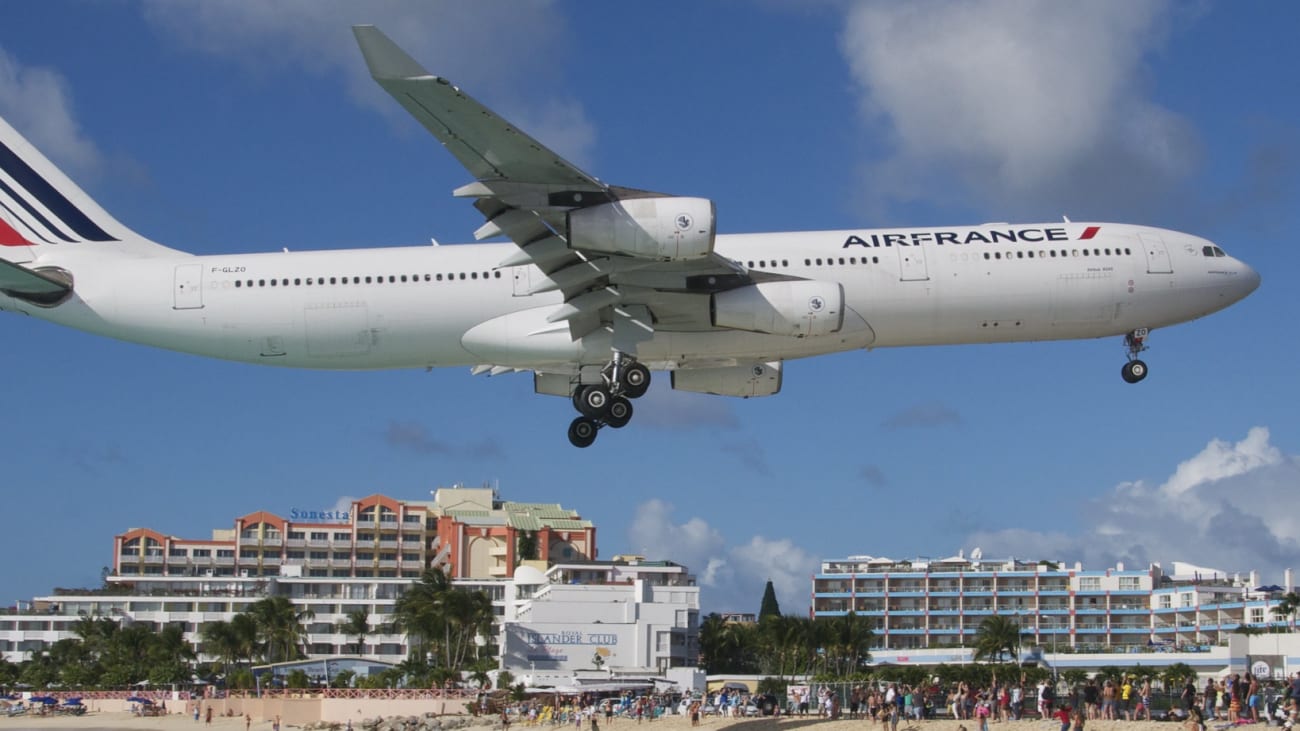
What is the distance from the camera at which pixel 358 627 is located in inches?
5438

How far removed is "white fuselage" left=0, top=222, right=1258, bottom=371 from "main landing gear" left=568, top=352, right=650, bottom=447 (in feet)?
2.80

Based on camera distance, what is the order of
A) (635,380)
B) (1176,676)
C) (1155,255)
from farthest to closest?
(1176,676) < (1155,255) < (635,380)

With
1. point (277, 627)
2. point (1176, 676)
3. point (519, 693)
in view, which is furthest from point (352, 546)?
point (1176, 676)

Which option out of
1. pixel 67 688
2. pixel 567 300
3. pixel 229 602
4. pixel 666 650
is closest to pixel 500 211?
pixel 567 300

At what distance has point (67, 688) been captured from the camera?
126 meters

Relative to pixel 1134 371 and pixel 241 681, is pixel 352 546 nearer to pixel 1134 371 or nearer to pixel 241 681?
pixel 241 681

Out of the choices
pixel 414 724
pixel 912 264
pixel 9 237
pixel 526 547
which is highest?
pixel 9 237

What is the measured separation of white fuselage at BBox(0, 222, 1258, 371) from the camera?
44.4 metres

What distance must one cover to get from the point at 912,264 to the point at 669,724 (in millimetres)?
33422

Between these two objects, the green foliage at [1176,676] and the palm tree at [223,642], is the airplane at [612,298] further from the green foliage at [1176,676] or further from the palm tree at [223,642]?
the palm tree at [223,642]

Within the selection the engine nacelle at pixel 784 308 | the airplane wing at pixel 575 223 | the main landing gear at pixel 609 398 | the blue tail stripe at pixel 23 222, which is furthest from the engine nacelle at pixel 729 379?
the blue tail stripe at pixel 23 222

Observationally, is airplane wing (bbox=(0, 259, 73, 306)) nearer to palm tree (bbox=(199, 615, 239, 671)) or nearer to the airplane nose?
the airplane nose

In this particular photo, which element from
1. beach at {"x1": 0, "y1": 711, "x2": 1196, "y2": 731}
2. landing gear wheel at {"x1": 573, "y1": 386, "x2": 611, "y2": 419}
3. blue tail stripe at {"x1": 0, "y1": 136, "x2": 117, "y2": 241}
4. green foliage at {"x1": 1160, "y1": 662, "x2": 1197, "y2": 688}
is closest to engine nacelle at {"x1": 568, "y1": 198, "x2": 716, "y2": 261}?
landing gear wheel at {"x1": 573, "y1": 386, "x2": 611, "y2": 419}

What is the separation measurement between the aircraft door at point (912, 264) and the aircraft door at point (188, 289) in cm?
2098
